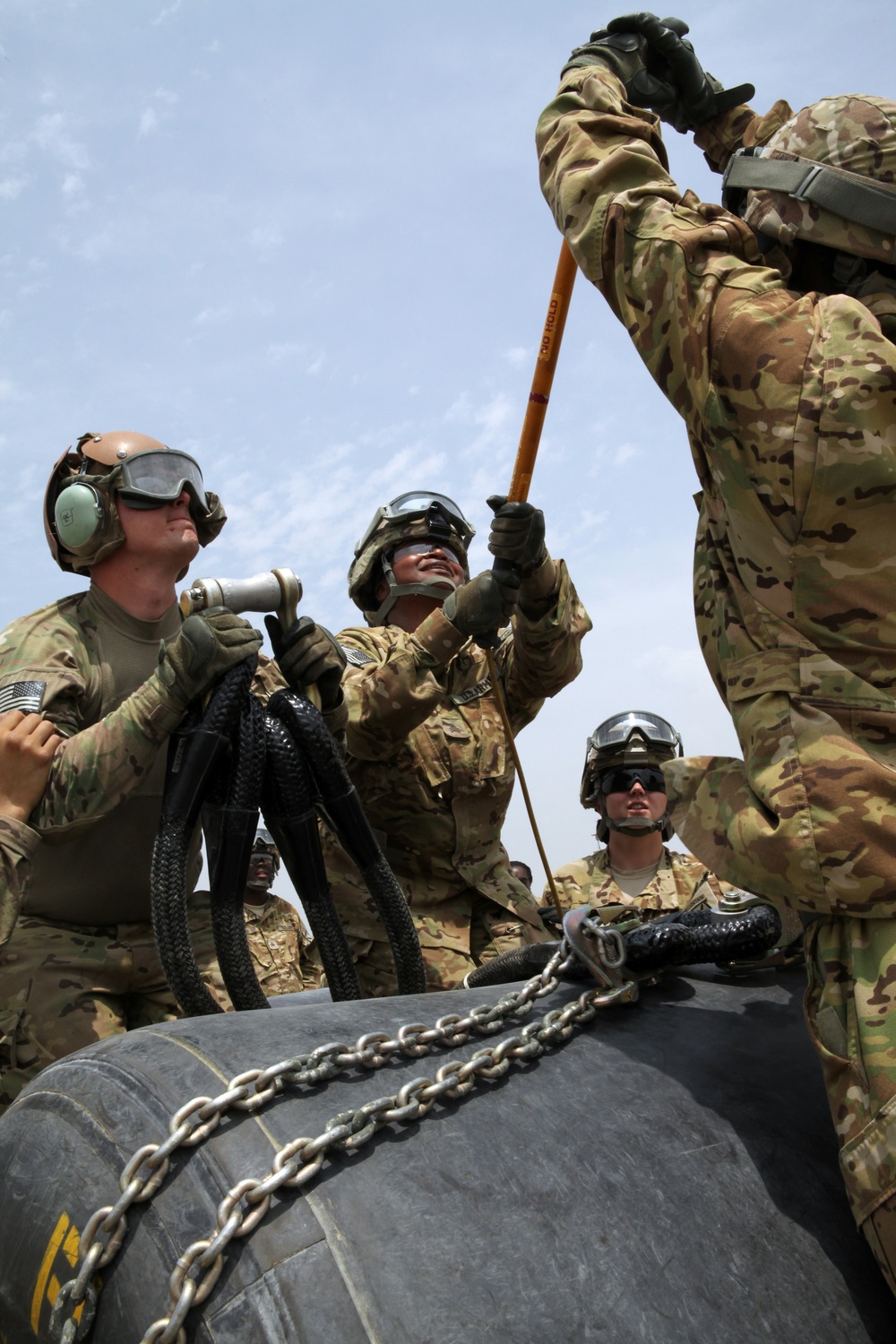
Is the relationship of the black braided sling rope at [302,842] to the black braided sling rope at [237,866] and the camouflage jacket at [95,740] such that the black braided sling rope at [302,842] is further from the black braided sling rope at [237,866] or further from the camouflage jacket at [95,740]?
the camouflage jacket at [95,740]

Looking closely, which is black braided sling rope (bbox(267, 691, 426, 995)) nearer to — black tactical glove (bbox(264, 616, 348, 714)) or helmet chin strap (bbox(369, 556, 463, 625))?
black tactical glove (bbox(264, 616, 348, 714))

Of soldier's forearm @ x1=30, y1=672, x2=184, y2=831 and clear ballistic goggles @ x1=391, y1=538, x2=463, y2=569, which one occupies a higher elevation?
clear ballistic goggles @ x1=391, y1=538, x2=463, y2=569

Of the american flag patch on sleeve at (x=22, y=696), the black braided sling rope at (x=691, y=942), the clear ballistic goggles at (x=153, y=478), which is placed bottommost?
the black braided sling rope at (x=691, y=942)

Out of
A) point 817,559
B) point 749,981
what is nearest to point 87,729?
point 749,981

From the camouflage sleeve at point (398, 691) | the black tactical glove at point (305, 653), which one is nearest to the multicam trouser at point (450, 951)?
the camouflage sleeve at point (398, 691)

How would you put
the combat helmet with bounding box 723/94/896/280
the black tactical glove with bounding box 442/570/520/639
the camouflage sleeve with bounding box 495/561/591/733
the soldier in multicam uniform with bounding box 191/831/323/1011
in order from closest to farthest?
the combat helmet with bounding box 723/94/896/280
the black tactical glove with bounding box 442/570/520/639
the camouflage sleeve with bounding box 495/561/591/733
the soldier in multicam uniform with bounding box 191/831/323/1011

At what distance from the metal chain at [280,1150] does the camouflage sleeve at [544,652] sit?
2661 millimetres

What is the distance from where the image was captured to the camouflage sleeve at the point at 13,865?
10.5 feet

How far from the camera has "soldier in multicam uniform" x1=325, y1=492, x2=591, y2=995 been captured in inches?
163

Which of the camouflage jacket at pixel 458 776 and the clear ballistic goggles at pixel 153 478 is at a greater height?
the clear ballistic goggles at pixel 153 478

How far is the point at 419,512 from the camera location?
5.18 meters

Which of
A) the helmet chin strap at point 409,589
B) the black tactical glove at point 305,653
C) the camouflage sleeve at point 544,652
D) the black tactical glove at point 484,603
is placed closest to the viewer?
the black tactical glove at point 305,653

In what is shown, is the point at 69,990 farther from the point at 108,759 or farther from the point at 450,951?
the point at 450,951

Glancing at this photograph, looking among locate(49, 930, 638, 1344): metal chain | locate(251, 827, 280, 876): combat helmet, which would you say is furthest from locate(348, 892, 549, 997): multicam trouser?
locate(251, 827, 280, 876): combat helmet
